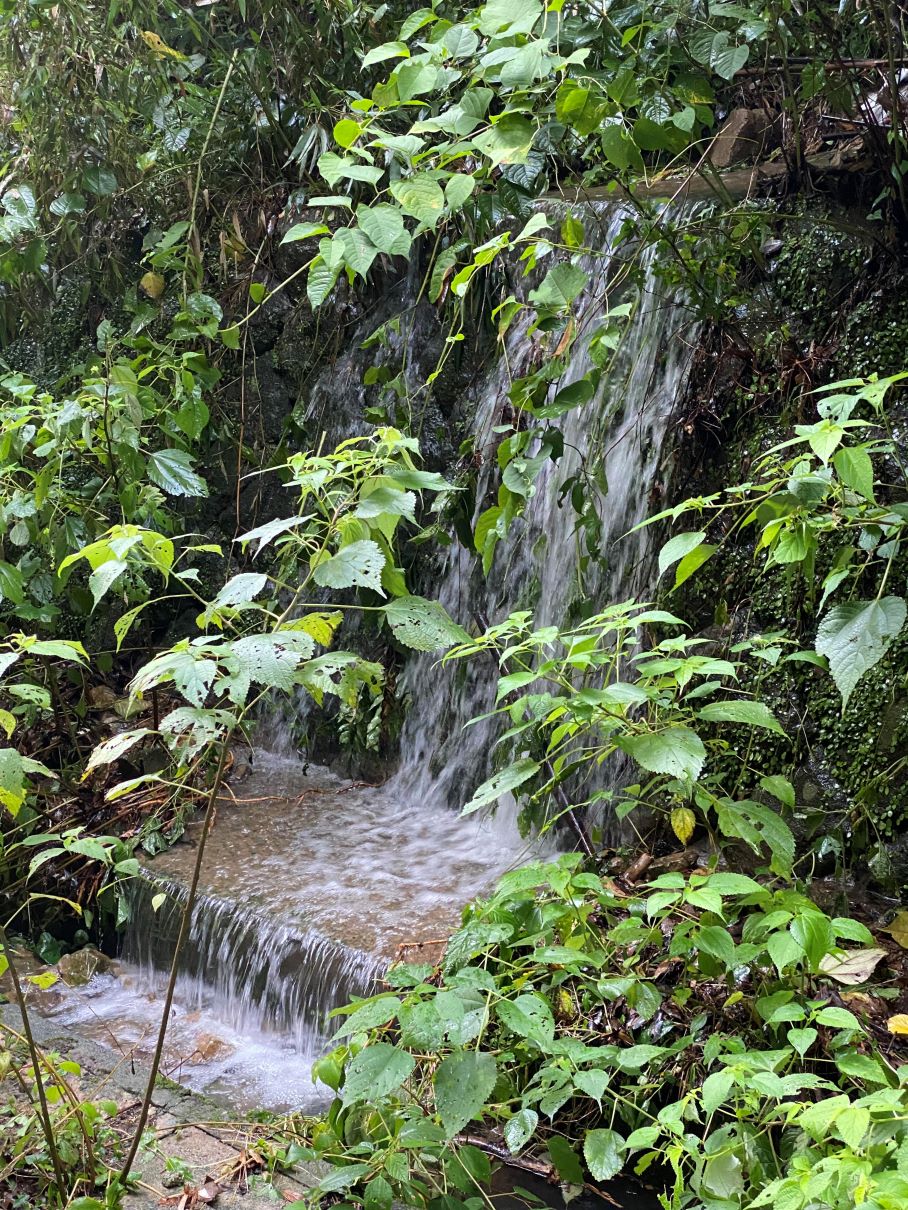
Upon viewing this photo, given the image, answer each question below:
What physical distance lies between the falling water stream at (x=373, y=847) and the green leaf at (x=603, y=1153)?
1143 millimetres

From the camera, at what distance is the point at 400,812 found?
16.2 ft

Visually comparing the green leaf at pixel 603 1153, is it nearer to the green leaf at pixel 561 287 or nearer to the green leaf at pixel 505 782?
the green leaf at pixel 505 782

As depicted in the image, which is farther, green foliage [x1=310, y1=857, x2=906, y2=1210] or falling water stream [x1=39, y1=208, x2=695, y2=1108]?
falling water stream [x1=39, y1=208, x2=695, y2=1108]

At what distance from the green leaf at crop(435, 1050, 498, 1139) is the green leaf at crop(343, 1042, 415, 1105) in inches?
3.9

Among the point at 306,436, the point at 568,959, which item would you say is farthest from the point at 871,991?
the point at 306,436

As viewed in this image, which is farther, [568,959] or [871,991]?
[871,991]

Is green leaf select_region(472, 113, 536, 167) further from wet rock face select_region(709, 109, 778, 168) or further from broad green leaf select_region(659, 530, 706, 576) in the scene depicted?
wet rock face select_region(709, 109, 778, 168)

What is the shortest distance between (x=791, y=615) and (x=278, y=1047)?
6.79 ft

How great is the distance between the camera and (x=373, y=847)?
444 cm

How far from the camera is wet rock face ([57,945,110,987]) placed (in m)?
4.05

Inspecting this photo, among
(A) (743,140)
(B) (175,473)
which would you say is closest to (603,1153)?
(B) (175,473)

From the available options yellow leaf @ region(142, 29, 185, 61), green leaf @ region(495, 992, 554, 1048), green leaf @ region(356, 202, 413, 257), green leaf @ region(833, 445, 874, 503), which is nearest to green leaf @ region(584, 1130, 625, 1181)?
green leaf @ region(495, 992, 554, 1048)

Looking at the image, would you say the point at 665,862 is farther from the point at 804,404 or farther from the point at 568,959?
the point at 804,404

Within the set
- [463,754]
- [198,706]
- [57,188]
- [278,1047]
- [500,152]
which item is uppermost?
[57,188]
